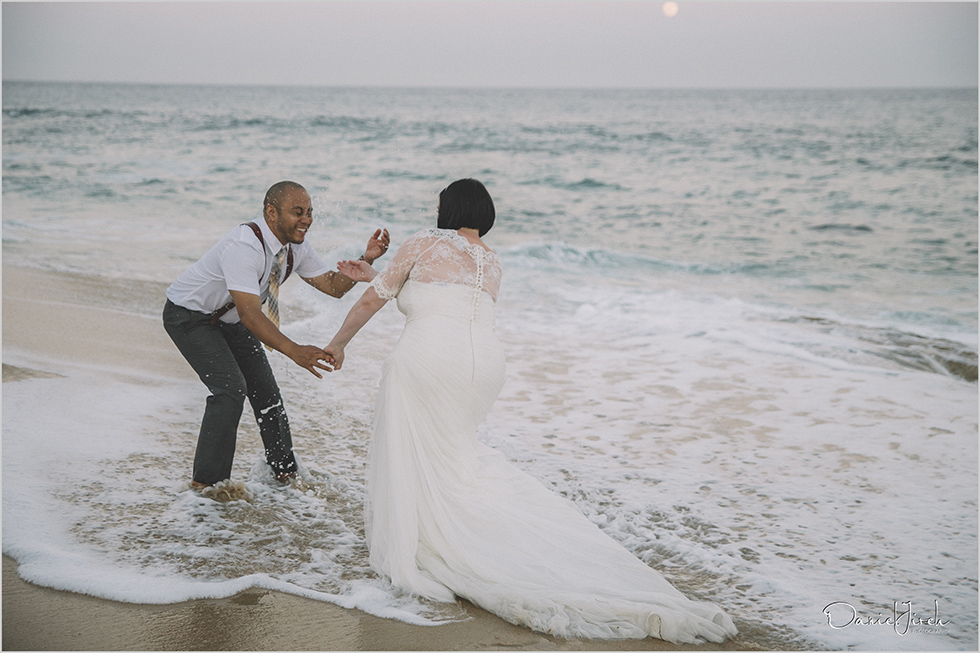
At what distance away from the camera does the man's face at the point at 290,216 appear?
14.4 feet

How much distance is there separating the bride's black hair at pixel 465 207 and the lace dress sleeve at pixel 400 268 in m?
0.15

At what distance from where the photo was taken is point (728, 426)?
646 centimetres

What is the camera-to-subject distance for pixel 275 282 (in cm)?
464

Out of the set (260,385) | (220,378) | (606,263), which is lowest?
(606,263)

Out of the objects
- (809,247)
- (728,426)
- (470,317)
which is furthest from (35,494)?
(809,247)

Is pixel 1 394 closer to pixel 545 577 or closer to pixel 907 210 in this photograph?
pixel 545 577

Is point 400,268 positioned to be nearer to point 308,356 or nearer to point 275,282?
point 308,356

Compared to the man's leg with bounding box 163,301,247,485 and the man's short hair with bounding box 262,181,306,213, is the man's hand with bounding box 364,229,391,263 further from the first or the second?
the man's leg with bounding box 163,301,247,485

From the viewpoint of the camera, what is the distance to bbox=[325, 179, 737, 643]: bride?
3.38m

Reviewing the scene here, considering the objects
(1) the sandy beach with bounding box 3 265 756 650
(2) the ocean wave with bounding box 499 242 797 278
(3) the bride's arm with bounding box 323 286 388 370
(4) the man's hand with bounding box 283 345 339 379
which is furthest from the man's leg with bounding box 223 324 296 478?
(2) the ocean wave with bounding box 499 242 797 278

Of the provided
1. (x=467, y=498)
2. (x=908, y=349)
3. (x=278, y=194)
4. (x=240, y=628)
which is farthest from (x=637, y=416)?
(x=908, y=349)

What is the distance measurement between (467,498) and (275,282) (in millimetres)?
1746

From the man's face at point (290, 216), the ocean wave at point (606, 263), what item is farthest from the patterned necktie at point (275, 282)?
the ocean wave at point (606, 263)

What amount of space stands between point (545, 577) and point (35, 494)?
2.90 m
